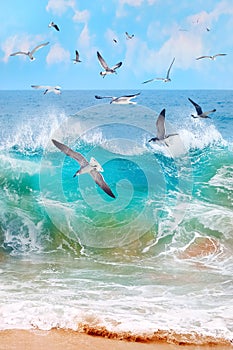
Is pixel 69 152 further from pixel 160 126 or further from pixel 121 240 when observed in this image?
pixel 121 240

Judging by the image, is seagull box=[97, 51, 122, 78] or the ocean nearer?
the ocean

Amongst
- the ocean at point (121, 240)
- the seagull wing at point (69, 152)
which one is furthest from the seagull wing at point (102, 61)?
the seagull wing at point (69, 152)

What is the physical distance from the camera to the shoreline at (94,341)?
16.7 ft

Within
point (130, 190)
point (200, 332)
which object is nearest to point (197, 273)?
point (200, 332)

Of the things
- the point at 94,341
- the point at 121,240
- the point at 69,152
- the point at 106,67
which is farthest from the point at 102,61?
the point at 94,341

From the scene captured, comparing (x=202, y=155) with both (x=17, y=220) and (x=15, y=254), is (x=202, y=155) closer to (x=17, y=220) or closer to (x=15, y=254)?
(x=17, y=220)

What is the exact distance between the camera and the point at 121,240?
32.4 feet

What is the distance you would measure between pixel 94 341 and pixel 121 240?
4.72 meters

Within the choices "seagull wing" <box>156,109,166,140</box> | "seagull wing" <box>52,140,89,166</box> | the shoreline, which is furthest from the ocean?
"seagull wing" <box>52,140,89,166</box>

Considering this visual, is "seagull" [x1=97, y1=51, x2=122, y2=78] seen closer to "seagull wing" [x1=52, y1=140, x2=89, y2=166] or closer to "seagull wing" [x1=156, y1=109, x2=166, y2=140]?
"seagull wing" [x1=156, y1=109, x2=166, y2=140]

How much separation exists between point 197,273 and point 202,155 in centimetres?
1091

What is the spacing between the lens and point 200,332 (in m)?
5.52

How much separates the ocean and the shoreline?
93 millimetres

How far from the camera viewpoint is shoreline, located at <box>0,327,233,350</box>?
5098 millimetres
